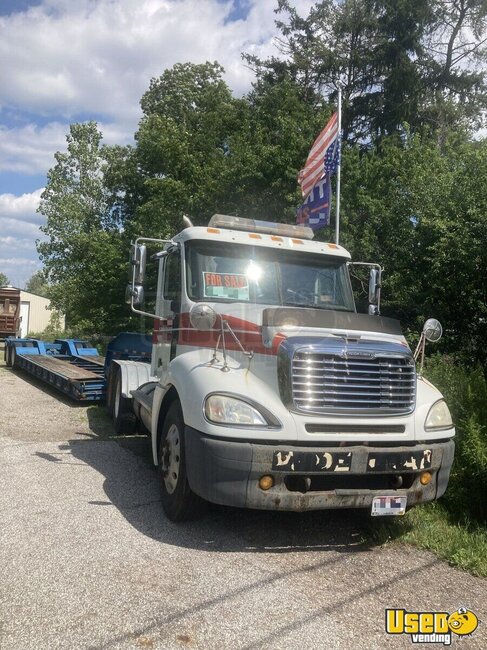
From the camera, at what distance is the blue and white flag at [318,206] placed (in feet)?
35.6

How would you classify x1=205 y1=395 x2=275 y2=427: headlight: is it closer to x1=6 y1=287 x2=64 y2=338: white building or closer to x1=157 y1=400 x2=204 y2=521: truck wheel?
x1=157 y1=400 x2=204 y2=521: truck wheel

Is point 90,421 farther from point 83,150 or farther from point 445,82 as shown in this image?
point 83,150

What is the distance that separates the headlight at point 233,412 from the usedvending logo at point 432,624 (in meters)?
1.44

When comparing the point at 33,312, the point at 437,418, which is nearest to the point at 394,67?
the point at 437,418

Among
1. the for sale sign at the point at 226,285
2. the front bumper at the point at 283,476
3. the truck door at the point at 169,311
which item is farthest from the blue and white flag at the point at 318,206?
the front bumper at the point at 283,476

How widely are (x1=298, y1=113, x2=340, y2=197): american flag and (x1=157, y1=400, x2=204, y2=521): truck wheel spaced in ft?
23.4

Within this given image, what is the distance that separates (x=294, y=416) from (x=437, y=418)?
1.27m

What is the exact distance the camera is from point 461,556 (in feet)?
14.4

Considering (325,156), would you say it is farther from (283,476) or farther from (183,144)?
(183,144)

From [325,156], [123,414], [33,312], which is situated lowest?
[123,414]

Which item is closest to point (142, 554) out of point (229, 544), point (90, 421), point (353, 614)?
point (229, 544)

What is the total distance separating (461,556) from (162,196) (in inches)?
845

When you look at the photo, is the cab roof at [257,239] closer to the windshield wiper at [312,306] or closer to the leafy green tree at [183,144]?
the windshield wiper at [312,306]

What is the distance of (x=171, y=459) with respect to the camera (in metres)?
4.97
